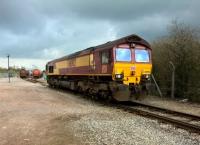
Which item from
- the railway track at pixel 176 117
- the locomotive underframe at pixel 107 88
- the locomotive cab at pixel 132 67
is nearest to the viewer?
the railway track at pixel 176 117

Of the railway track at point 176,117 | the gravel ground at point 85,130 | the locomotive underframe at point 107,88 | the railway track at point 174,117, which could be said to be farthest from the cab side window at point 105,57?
the gravel ground at point 85,130

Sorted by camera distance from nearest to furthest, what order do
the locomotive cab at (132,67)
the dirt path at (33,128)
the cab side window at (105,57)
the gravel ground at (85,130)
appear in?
1. the gravel ground at (85,130)
2. the dirt path at (33,128)
3. the locomotive cab at (132,67)
4. the cab side window at (105,57)

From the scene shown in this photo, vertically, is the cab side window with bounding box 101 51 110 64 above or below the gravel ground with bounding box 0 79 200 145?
above

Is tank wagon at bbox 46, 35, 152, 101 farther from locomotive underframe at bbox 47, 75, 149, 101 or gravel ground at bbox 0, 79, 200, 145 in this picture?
gravel ground at bbox 0, 79, 200, 145

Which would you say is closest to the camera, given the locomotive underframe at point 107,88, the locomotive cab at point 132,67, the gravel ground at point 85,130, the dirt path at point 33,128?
the gravel ground at point 85,130

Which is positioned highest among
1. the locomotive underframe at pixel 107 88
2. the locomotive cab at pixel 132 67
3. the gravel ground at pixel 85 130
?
the locomotive cab at pixel 132 67

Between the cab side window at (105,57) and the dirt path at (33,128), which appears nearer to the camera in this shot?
the dirt path at (33,128)

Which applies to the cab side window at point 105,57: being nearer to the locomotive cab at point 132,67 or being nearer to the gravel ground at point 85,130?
the locomotive cab at point 132,67

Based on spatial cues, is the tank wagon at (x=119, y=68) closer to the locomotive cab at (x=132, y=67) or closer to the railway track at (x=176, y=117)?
the locomotive cab at (x=132, y=67)

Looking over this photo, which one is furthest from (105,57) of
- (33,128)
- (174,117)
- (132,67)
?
(33,128)

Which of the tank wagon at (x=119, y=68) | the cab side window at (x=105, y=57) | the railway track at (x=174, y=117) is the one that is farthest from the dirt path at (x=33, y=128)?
the cab side window at (x=105, y=57)

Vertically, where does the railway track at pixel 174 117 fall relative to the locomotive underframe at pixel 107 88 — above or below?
below

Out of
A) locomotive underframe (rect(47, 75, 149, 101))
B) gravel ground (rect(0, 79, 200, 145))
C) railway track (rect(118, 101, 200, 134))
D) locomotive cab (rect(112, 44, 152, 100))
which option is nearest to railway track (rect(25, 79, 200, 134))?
railway track (rect(118, 101, 200, 134))

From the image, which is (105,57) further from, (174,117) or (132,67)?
(174,117)
